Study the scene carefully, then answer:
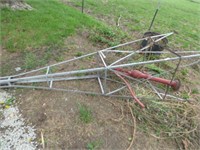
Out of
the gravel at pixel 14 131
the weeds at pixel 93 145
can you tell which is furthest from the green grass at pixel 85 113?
the gravel at pixel 14 131

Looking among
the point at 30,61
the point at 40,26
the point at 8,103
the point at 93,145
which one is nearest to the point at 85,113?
the point at 93,145

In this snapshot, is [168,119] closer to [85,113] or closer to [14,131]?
[85,113]

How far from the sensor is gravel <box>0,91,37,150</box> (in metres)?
2.14

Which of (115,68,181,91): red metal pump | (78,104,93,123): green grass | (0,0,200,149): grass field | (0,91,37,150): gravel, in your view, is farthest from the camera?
(115,68,181,91): red metal pump

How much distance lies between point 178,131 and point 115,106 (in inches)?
37.4

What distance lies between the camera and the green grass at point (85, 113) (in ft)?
8.29

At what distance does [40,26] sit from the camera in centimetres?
471

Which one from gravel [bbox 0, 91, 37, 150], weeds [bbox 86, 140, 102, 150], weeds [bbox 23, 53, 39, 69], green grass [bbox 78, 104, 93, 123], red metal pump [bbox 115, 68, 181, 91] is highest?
red metal pump [bbox 115, 68, 181, 91]

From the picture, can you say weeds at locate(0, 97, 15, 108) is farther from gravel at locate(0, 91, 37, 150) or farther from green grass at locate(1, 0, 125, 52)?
green grass at locate(1, 0, 125, 52)

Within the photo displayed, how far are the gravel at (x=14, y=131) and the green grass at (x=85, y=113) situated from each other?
65 centimetres

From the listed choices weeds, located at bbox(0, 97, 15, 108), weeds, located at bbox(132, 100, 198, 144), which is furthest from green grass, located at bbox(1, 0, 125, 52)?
weeds, located at bbox(132, 100, 198, 144)

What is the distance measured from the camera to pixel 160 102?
2.92m

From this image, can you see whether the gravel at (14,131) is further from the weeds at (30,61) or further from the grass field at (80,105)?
the weeds at (30,61)

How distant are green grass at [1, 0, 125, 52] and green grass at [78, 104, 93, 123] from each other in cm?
195
